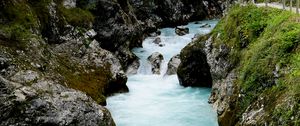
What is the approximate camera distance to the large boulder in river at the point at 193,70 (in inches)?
1136

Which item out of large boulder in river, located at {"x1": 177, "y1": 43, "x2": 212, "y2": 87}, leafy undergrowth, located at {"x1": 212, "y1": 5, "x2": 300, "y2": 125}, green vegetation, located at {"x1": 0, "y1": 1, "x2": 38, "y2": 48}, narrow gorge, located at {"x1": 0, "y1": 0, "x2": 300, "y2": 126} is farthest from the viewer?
large boulder in river, located at {"x1": 177, "y1": 43, "x2": 212, "y2": 87}

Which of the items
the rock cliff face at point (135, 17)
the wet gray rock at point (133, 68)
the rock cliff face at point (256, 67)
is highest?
the rock cliff face at point (135, 17)

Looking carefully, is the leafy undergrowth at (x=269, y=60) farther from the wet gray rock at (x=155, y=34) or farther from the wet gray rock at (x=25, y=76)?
the wet gray rock at (x=155, y=34)

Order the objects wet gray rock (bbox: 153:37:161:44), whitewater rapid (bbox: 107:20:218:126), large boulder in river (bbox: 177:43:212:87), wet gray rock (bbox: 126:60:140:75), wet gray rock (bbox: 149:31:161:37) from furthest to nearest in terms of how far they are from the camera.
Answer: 1. wet gray rock (bbox: 149:31:161:37)
2. wet gray rock (bbox: 153:37:161:44)
3. wet gray rock (bbox: 126:60:140:75)
4. large boulder in river (bbox: 177:43:212:87)
5. whitewater rapid (bbox: 107:20:218:126)

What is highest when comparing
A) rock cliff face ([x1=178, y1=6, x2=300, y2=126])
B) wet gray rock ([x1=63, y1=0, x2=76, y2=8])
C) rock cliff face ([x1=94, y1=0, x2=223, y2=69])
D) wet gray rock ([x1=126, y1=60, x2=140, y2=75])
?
wet gray rock ([x1=63, y1=0, x2=76, y2=8])

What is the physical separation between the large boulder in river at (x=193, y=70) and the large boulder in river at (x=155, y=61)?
5.64m

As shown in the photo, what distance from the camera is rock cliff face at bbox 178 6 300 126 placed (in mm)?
14406

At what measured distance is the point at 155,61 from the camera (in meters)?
36.3

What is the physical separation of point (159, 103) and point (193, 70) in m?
4.50

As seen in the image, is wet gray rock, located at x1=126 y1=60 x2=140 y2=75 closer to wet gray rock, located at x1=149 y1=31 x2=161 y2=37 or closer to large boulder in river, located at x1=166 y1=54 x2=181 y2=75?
large boulder in river, located at x1=166 y1=54 x2=181 y2=75

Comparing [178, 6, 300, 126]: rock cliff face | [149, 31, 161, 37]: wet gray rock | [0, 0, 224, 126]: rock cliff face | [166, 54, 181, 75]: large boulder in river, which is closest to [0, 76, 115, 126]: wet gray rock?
[0, 0, 224, 126]: rock cliff face

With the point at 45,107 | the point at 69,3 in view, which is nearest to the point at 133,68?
the point at 69,3

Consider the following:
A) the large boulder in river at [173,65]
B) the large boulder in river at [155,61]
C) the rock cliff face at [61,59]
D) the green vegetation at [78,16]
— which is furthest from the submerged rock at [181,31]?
the green vegetation at [78,16]

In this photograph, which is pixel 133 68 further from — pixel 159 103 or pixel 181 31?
pixel 181 31
